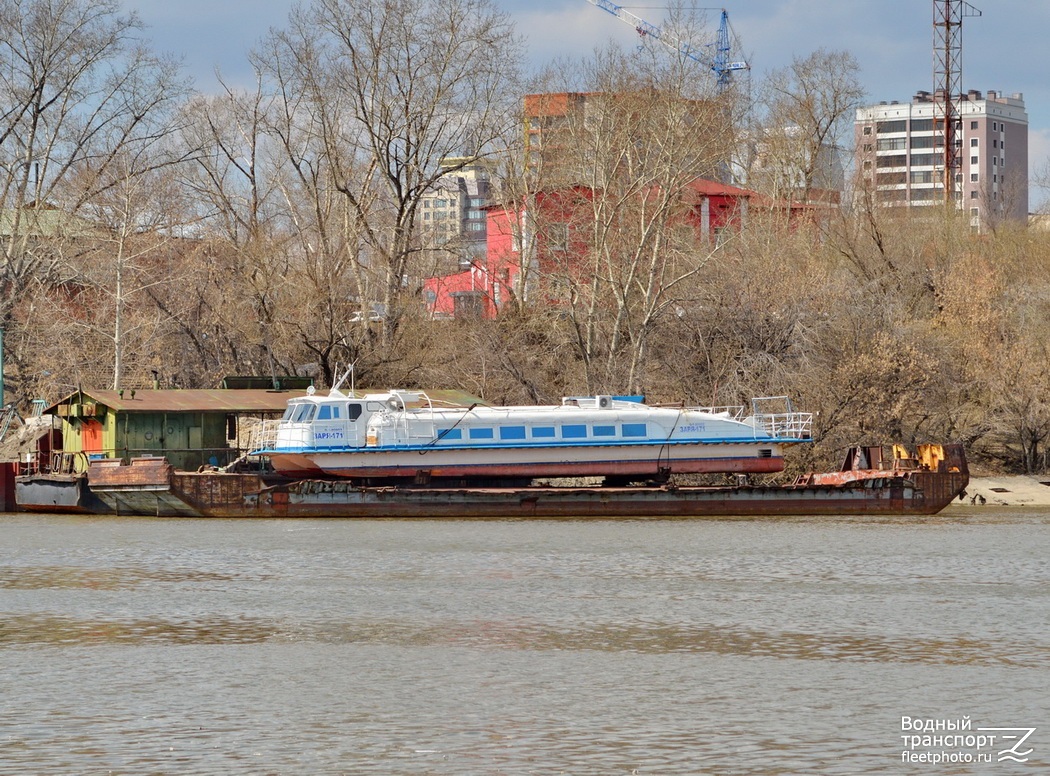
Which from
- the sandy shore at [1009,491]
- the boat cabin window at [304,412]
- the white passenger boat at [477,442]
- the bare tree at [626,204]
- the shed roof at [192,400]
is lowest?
the sandy shore at [1009,491]

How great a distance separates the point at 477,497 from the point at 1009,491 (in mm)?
22078

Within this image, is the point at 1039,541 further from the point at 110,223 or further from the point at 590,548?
the point at 110,223

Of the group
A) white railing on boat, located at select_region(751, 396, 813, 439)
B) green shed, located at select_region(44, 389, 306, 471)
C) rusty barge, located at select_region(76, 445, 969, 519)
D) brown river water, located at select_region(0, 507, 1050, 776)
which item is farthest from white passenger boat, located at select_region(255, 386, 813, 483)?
brown river water, located at select_region(0, 507, 1050, 776)

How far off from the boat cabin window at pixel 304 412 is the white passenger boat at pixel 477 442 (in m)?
0.03

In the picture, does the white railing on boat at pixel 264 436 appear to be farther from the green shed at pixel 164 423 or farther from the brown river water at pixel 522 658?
the brown river water at pixel 522 658

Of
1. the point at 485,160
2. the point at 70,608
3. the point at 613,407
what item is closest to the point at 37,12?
the point at 485,160

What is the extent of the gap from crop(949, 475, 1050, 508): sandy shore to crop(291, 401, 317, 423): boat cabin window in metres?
23.9

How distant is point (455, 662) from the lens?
2097 centimetres

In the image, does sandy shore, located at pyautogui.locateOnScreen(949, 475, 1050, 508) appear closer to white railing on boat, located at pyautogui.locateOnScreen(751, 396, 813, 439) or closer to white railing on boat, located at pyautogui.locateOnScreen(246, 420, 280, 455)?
white railing on boat, located at pyautogui.locateOnScreen(751, 396, 813, 439)

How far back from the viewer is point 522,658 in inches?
840

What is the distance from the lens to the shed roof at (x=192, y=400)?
167ft

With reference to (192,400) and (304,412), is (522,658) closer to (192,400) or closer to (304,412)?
(304,412)

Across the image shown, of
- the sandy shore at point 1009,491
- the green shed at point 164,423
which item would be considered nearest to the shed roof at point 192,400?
the green shed at point 164,423

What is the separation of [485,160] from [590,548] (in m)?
37.9
